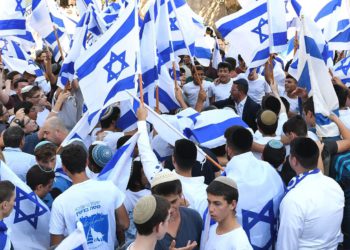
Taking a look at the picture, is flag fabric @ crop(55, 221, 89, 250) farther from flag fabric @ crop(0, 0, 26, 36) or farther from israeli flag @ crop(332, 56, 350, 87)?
flag fabric @ crop(0, 0, 26, 36)

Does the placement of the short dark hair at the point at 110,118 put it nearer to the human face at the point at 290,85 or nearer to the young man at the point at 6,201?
the young man at the point at 6,201

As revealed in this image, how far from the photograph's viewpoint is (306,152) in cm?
493

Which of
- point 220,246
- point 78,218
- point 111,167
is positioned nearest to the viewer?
point 220,246

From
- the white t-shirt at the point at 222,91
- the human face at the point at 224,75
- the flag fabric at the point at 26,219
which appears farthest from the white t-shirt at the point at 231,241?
the human face at the point at 224,75

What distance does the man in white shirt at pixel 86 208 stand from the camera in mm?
4789

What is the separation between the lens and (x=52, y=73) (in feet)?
36.7

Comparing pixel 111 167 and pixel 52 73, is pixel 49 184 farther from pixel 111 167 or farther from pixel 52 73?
pixel 52 73

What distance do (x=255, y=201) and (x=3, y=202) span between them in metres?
2.04

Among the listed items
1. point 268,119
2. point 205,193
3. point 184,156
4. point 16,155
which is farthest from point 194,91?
point 205,193

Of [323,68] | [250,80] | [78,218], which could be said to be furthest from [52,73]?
[78,218]

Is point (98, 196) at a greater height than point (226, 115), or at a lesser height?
greater

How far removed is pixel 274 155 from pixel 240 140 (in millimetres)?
679

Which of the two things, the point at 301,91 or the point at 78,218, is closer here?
the point at 78,218

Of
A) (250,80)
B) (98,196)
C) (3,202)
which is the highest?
(3,202)
